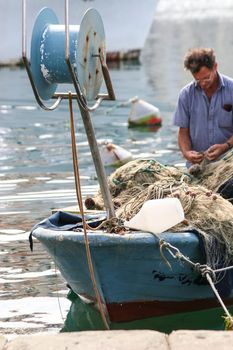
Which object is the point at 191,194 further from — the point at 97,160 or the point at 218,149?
the point at 218,149

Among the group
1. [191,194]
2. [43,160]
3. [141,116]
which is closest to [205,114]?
[191,194]

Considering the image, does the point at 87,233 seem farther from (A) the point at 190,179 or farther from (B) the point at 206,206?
(A) the point at 190,179

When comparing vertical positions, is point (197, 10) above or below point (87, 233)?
below

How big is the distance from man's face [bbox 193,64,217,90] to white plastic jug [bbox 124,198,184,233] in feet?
5.19

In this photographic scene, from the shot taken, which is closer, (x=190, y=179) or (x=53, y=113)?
(x=190, y=179)

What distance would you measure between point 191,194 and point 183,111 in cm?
136

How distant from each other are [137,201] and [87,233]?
833 millimetres

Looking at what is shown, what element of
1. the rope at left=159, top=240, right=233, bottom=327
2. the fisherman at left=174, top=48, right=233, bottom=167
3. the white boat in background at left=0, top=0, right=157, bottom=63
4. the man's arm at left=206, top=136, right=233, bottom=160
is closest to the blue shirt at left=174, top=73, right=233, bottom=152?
the fisherman at left=174, top=48, right=233, bottom=167

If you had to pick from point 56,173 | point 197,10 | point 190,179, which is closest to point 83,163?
point 56,173

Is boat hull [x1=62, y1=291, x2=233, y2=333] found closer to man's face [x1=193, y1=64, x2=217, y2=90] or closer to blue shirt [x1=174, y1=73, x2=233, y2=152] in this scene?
blue shirt [x1=174, y1=73, x2=233, y2=152]

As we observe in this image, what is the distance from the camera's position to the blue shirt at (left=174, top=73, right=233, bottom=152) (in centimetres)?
928

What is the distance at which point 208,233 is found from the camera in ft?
25.9

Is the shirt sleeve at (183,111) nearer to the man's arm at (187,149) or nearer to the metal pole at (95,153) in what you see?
the man's arm at (187,149)

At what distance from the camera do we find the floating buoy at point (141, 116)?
2042 cm
